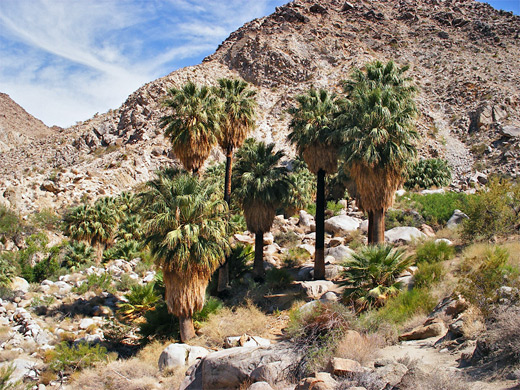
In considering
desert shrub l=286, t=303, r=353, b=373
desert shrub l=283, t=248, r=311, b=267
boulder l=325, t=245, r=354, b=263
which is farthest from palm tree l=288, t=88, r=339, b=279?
desert shrub l=286, t=303, r=353, b=373

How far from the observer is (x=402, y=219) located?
3369 cm

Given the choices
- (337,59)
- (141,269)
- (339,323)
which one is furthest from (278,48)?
(339,323)

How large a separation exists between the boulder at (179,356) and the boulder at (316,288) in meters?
6.99

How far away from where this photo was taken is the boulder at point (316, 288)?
19922mm

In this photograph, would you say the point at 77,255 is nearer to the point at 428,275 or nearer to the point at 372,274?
the point at 372,274

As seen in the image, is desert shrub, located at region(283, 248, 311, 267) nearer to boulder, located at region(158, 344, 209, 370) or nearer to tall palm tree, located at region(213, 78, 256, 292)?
tall palm tree, located at region(213, 78, 256, 292)

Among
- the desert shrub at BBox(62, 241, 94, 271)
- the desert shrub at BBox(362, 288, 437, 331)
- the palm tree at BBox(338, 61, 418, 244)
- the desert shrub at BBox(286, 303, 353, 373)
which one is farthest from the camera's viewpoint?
the desert shrub at BBox(62, 241, 94, 271)

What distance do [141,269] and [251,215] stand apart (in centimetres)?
1011

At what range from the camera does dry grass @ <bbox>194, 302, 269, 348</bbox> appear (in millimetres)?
16016

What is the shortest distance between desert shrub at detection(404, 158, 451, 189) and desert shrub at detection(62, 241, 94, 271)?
32.0 metres

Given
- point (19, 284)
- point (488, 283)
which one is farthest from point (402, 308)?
point (19, 284)

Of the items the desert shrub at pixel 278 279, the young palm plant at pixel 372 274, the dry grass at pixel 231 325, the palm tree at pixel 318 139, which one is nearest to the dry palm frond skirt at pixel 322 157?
the palm tree at pixel 318 139

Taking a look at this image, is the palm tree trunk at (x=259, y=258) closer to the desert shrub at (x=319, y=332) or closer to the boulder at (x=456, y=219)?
the desert shrub at (x=319, y=332)

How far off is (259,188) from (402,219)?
16005 mm
